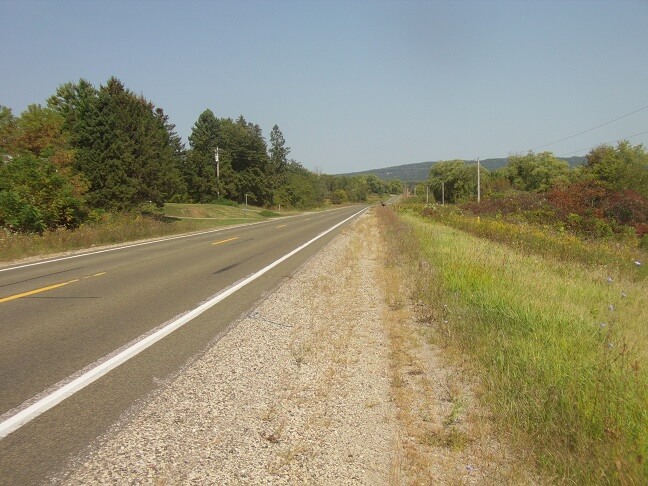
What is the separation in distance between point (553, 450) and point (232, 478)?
215cm

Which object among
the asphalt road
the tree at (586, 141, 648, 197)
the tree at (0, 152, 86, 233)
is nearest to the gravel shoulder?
the asphalt road

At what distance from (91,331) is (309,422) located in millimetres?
4136

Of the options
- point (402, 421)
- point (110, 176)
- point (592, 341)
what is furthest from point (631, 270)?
point (110, 176)

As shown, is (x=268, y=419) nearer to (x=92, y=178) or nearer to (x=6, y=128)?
(x=6, y=128)

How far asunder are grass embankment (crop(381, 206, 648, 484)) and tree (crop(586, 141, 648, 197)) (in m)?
37.7

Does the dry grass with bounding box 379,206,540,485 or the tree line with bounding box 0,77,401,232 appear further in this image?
the tree line with bounding box 0,77,401,232

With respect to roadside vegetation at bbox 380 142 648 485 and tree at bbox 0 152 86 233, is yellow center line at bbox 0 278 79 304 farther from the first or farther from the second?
tree at bbox 0 152 86 233

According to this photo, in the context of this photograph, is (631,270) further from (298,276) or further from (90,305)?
(90,305)

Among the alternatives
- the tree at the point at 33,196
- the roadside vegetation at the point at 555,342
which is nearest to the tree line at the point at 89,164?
the tree at the point at 33,196

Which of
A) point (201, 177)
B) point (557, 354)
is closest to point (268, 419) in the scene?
point (557, 354)

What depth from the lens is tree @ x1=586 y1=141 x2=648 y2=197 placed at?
46.8m

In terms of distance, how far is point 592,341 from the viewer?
5.41 m

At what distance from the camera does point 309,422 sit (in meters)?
4.04

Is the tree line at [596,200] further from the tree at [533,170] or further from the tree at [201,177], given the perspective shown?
the tree at [201,177]
